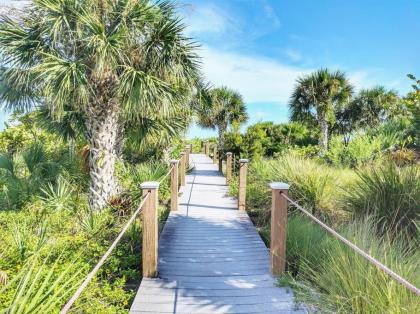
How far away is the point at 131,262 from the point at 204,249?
1166 mm

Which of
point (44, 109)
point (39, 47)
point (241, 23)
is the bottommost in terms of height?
point (44, 109)

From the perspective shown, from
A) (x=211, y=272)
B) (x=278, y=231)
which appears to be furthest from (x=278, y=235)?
(x=211, y=272)

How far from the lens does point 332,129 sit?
82.4ft

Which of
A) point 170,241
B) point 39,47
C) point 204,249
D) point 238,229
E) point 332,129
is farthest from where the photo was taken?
point 332,129

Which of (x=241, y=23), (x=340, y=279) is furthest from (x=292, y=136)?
(x=340, y=279)

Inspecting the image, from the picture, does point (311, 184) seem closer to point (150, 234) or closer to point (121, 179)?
point (150, 234)

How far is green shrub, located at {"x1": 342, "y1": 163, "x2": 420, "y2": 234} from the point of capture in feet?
15.9

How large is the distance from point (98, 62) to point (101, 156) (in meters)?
2.14

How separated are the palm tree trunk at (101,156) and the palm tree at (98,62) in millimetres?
22

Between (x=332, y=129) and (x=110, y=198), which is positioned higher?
(x=332, y=129)

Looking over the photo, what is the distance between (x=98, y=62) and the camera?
6641mm

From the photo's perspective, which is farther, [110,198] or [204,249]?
[110,198]

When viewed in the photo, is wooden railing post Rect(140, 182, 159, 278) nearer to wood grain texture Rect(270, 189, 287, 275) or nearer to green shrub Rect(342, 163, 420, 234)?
wood grain texture Rect(270, 189, 287, 275)

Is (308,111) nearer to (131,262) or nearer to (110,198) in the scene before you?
(110,198)
